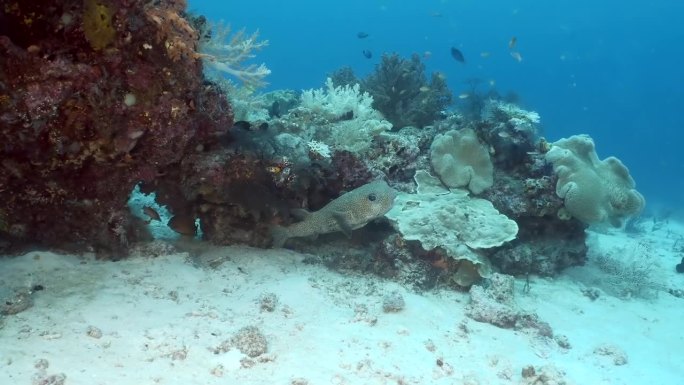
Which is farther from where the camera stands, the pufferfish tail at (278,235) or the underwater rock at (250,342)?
the pufferfish tail at (278,235)

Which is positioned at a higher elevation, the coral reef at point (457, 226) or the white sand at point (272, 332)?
the coral reef at point (457, 226)

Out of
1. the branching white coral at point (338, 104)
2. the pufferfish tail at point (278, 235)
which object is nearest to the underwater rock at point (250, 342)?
the pufferfish tail at point (278, 235)

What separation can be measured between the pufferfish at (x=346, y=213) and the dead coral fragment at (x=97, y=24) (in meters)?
3.09

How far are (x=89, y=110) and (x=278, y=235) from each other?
293cm

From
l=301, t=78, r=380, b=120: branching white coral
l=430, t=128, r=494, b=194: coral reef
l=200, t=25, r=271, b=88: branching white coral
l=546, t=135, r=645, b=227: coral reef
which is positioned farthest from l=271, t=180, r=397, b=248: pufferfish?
l=546, t=135, r=645, b=227: coral reef

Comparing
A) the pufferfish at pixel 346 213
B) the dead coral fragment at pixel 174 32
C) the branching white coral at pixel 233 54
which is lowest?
A: the pufferfish at pixel 346 213

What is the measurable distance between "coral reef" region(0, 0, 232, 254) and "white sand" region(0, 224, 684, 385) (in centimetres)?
47

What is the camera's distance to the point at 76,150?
13.2 ft

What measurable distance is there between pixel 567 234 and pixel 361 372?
215 inches

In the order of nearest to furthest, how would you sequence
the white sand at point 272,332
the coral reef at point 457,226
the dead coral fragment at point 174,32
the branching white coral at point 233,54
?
the white sand at point 272,332 → the dead coral fragment at point 174,32 → the branching white coral at point 233,54 → the coral reef at point 457,226

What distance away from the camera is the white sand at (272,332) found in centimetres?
333

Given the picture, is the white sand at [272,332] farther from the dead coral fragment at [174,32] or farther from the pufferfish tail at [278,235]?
the dead coral fragment at [174,32]

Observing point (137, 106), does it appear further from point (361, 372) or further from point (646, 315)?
point (646, 315)

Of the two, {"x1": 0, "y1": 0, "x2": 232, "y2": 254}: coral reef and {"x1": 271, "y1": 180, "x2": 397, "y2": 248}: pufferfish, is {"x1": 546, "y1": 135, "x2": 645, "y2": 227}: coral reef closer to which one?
{"x1": 271, "y1": 180, "x2": 397, "y2": 248}: pufferfish
